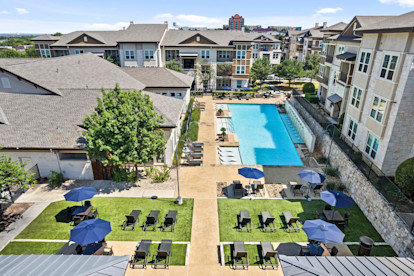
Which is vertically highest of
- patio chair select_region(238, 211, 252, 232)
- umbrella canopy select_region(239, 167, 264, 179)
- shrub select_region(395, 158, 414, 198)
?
shrub select_region(395, 158, 414, 198)

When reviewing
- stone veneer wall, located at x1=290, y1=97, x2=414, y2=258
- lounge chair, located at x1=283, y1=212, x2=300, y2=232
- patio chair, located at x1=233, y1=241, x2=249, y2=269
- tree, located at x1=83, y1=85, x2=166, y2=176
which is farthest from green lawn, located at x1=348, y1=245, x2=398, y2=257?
tree, located at x1=83, y1=85, x2=166, y2=176

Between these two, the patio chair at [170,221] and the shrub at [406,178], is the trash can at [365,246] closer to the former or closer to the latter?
the shrub at [406,178]

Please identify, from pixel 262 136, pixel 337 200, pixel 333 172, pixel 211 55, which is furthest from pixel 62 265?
pixel 211 55

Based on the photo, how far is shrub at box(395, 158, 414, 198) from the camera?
50.4 feet

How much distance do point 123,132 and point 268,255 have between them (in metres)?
12.5

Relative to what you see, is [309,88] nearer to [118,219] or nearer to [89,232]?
[118,219]

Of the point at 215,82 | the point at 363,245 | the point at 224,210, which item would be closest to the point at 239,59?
the point at 215,82

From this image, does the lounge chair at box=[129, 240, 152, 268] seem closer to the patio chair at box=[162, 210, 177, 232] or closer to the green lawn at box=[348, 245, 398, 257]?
the patio chair at box=[162, 210, 177, 232]

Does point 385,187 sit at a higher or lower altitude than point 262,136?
higher

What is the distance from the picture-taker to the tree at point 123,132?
58.2 feet

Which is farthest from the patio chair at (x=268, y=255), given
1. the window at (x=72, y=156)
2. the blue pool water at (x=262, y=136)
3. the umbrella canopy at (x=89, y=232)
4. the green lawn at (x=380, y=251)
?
the window at (x=72, y=156)

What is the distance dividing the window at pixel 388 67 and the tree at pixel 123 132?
1790 cm

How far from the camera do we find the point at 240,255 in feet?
43.4

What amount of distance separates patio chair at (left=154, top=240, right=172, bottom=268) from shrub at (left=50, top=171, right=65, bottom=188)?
11784mm
